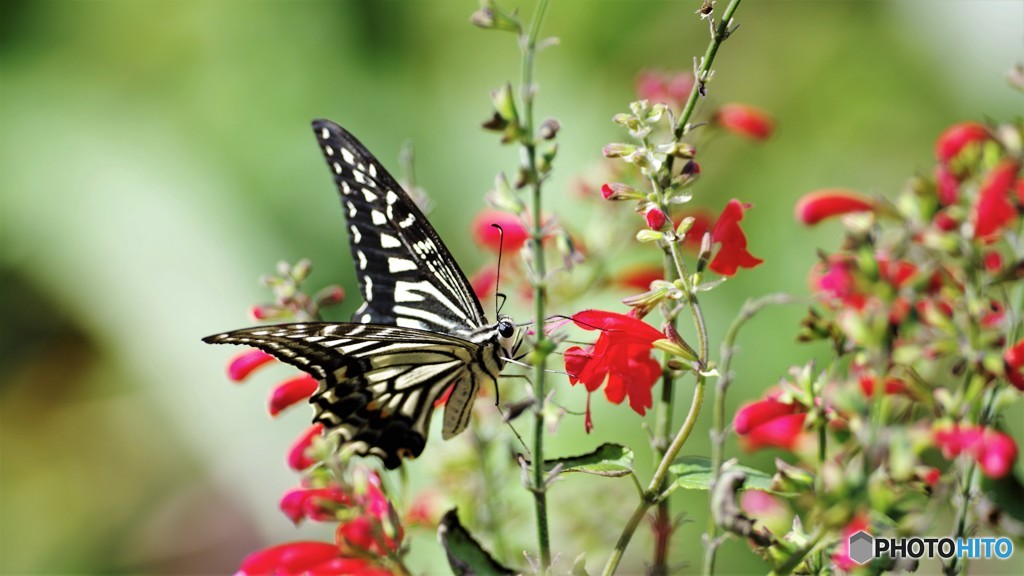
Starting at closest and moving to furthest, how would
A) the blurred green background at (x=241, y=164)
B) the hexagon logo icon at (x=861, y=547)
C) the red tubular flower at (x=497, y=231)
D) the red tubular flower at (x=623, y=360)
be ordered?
the hexagon logo icon at (x=861, y=547)
the red tubular flower at (x=623, y=360)
the red tubular flower at (x=497, y=231)
the blurred green background at (x=241, y=164)

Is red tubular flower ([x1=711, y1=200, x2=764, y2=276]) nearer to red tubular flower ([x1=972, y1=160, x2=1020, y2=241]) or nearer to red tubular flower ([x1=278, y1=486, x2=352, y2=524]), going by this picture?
red tubular flower ([x1=972, y1=160, x2=1020, y2=241])

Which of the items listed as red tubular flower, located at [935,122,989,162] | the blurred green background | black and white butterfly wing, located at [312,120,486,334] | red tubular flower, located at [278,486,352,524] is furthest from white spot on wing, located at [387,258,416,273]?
the blurred green background

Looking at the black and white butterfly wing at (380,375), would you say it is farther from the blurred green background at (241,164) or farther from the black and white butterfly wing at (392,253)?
the blurred green background at (241,164)

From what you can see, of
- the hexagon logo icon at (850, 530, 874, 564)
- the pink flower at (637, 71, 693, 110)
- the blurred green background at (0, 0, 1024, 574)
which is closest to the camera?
the hexagon logo icon at (850, 530, 874, 564)

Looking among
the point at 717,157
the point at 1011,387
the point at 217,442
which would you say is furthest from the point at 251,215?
the point at 1011,387

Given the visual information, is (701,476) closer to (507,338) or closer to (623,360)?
(623,360)

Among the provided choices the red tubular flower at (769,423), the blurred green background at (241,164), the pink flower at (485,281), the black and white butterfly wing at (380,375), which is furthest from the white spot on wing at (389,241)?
the blurred green background at (241,164)

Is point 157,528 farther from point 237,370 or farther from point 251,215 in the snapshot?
point 237,370
